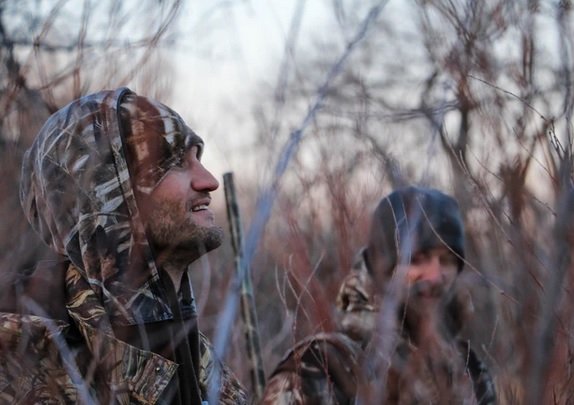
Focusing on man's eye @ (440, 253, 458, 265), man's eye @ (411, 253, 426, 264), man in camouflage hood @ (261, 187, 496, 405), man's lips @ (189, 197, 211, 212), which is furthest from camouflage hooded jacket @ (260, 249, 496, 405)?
man's lips @ (189, 197, 211, 212)

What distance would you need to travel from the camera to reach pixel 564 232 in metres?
1.75

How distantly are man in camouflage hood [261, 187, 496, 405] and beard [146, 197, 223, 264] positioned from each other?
39 centimetres

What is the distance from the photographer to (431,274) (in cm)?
350

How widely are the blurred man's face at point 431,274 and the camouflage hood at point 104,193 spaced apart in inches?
45.2

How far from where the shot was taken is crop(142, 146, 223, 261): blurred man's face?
8.33 feet

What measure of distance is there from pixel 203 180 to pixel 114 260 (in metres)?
0.32

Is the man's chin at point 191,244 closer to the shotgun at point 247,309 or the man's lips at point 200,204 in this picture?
the man's lips at point 200,204

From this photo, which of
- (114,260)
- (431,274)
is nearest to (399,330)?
(431,274)

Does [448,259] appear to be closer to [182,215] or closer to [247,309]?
[247,309]

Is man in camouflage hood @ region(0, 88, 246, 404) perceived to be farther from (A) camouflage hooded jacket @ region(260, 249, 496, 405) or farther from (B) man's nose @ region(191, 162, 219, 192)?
(A) camouflage hooded jacket @ region(260, 249, 496, 405)

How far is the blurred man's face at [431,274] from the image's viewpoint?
3.40 metres

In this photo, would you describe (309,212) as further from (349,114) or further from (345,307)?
(349,114)

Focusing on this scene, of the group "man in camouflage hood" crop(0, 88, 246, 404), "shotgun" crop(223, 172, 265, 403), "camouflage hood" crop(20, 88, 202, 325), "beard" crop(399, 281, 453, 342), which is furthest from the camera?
"shotgun" crop(223, 172, 265, 403)

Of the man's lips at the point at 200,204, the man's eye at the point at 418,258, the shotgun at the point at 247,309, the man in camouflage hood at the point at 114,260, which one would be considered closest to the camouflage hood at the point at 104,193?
the man in camouflage hood at the point at 114,260
